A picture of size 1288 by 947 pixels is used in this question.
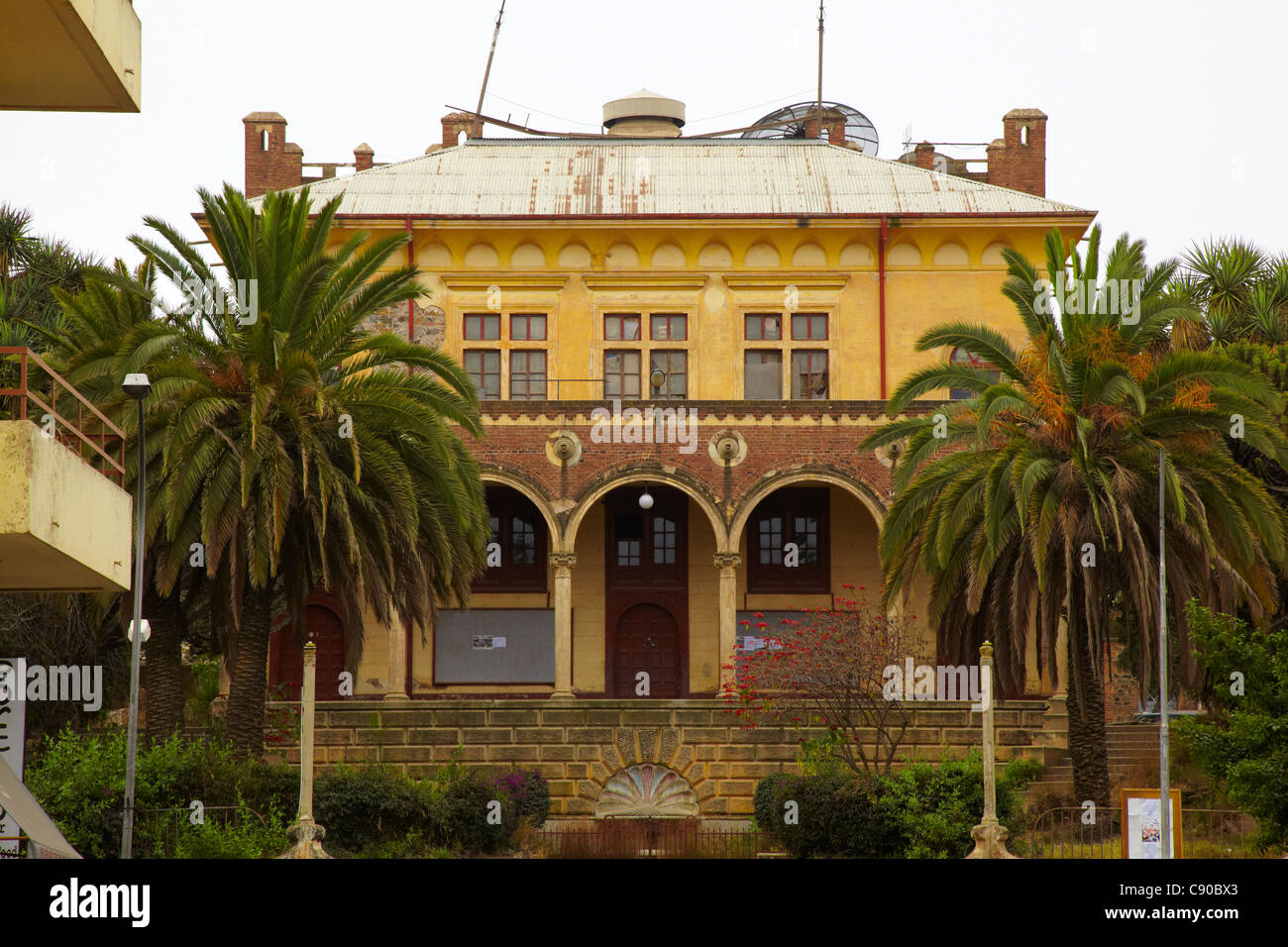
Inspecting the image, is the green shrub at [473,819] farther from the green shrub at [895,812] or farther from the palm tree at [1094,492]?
the palm tree at [1094,492]

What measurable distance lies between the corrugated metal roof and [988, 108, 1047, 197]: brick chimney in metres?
1.12

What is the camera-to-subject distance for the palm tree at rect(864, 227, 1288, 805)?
2592 centimetres

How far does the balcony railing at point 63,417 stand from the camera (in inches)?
527

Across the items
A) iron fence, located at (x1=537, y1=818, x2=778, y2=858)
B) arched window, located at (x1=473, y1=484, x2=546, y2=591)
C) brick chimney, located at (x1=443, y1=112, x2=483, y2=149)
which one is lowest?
iron fence, located at (x1=537, y1=818, x2=778, y2=858)

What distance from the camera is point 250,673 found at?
26.3 m

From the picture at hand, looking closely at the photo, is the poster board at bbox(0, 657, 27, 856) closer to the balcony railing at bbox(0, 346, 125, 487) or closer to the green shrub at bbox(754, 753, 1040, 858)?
the balcony railing at bbox(0, 346, 125, 487)

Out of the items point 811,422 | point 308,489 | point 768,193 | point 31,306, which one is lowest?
point 308,489

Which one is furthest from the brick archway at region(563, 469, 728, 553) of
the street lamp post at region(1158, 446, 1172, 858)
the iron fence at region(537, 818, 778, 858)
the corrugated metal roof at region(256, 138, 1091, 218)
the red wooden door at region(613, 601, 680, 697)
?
the street lamp post at region(1158, 446, 1172, 858)

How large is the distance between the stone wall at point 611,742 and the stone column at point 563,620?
3.87 meters

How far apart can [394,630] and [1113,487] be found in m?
14.9

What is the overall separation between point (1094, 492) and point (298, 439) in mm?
11695

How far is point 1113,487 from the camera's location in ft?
85.7
